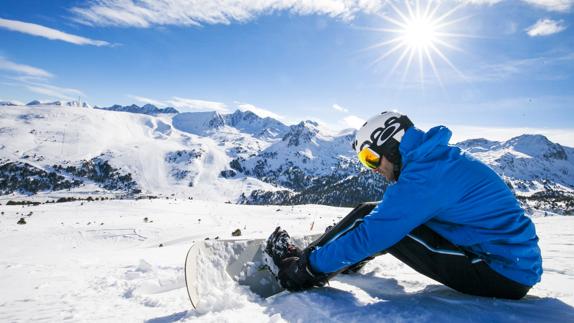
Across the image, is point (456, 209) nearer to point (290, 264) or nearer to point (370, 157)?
point (370, 157)

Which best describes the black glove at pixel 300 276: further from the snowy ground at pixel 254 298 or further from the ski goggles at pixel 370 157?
Answer: the ski goggles at pixel 370 157

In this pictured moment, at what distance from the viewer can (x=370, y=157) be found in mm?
4340

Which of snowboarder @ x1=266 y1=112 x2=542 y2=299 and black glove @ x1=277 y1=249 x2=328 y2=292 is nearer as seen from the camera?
snowboarder @ x1=266 y1=112 x2=542 y2=299

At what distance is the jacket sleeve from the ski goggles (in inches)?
26.4

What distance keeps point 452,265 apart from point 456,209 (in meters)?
0.72

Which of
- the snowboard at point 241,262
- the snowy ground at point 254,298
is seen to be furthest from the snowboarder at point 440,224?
the snowboard at point 241,262

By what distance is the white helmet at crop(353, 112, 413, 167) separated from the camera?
404 centimetres

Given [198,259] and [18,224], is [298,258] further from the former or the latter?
[18,224]

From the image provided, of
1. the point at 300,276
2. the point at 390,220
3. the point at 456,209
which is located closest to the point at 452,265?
the point at 456,209

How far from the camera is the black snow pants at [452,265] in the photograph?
3719 millimetres

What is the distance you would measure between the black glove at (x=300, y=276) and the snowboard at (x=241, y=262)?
0.31m

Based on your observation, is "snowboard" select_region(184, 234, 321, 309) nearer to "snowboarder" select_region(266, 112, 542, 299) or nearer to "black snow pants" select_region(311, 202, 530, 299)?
"snowboarder" select_region(266, 112, 542, 299)

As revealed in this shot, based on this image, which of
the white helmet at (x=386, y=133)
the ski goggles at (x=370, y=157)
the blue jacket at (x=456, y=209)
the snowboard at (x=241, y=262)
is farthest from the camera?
the snowboard at (x=241, y=262)

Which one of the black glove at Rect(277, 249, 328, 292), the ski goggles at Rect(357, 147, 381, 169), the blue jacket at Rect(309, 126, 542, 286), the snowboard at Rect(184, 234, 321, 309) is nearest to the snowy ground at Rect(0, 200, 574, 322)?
the black glove at Rect(277, 249, 328, 292)
